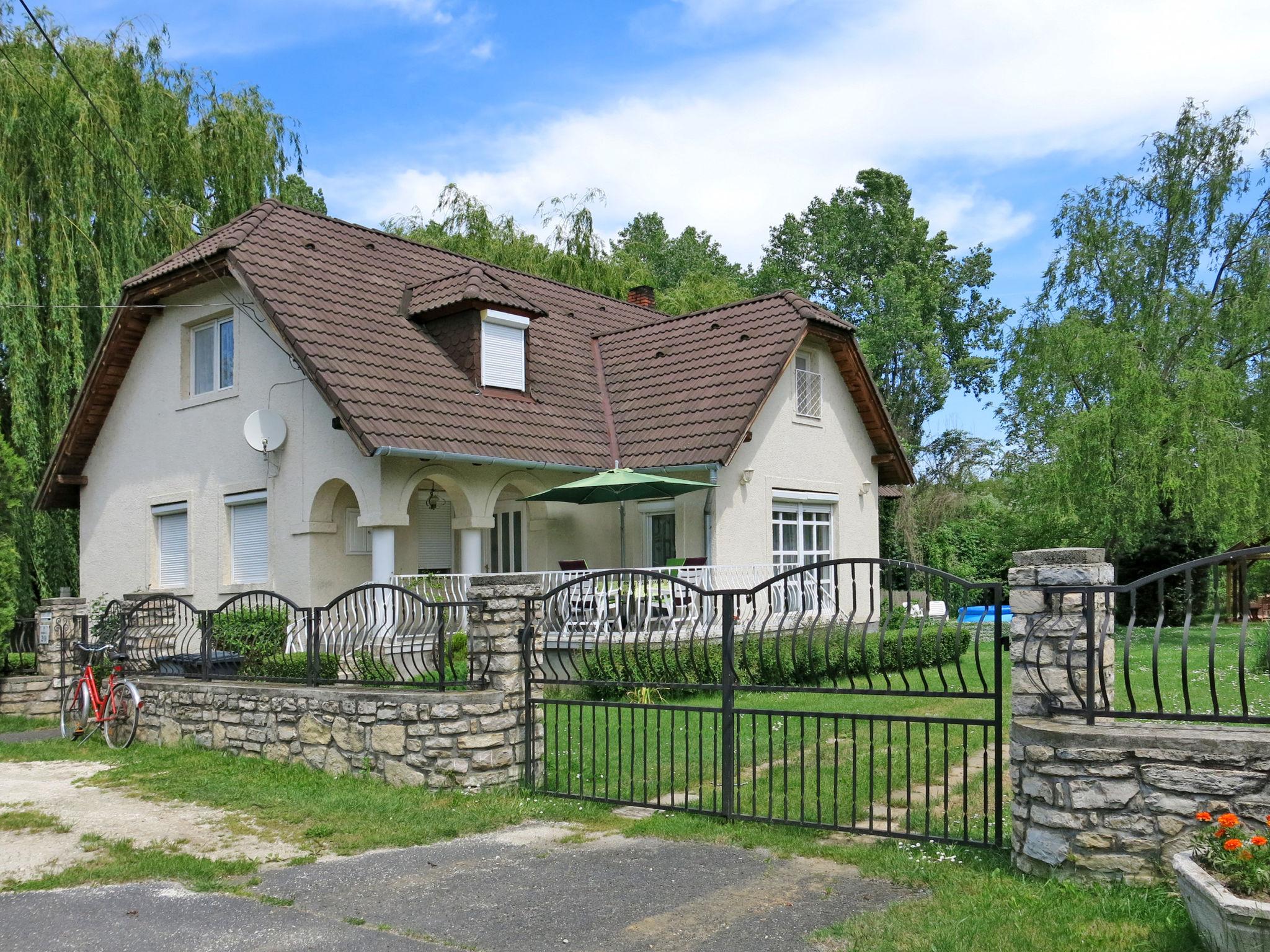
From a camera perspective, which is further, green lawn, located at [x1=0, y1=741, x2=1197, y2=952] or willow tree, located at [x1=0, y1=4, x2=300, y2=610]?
willow tree, located at [x1=0, y1=4, x2=300, y2=610]

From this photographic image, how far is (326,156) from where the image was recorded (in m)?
21.3

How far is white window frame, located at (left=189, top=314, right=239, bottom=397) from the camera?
1711cm

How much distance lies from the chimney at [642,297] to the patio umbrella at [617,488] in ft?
32.7

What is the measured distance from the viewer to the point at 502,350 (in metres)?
17.5

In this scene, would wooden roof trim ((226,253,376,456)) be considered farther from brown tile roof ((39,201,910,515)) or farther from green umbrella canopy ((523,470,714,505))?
green umbrella canopy ((523,470,714,505))

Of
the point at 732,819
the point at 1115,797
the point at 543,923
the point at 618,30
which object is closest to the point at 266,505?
the point at 618,30

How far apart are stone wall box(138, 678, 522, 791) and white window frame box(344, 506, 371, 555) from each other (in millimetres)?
4783

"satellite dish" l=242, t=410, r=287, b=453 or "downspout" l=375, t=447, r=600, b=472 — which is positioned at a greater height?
"satellite dish" l=242, t=410, r=287, b=453

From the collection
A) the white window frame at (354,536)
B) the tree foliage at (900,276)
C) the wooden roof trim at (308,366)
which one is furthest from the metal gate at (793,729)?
the tree foliage at (900,276)

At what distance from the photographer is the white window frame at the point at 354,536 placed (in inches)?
635

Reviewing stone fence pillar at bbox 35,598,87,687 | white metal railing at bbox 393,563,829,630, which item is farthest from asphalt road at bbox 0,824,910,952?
stone fence pillar at bbox 35,598,87,687

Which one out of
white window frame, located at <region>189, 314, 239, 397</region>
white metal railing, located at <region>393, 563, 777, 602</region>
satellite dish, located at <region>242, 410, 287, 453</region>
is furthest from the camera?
white window frame, located at <region>189, 314, 239, 397</region>

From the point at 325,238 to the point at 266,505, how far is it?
4683mm

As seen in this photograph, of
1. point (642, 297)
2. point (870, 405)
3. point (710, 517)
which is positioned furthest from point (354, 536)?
point (642, 297)
